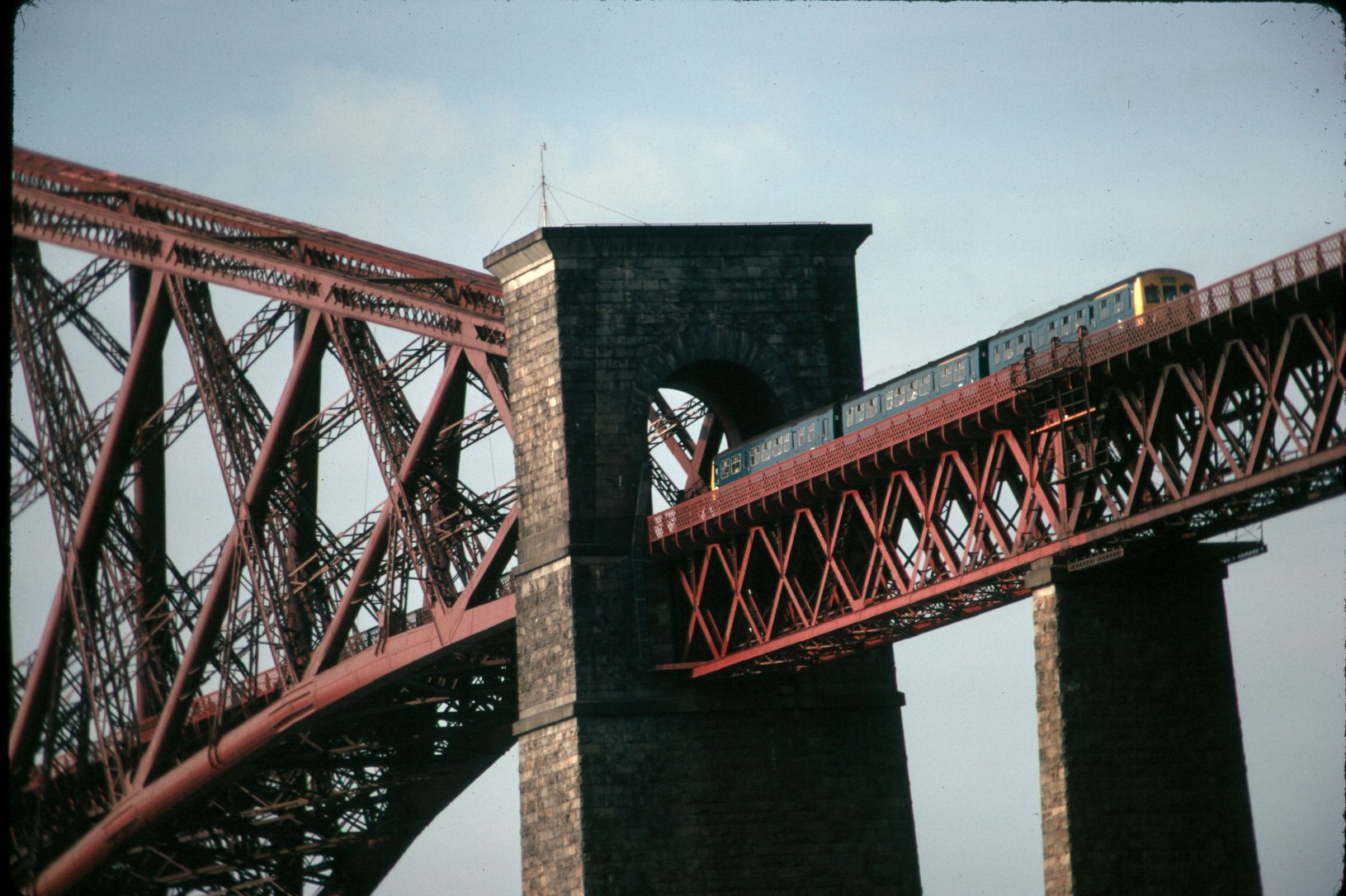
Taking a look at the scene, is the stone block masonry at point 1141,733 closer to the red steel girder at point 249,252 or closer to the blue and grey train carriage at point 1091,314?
the blue and grey train carriage at point 1091,314

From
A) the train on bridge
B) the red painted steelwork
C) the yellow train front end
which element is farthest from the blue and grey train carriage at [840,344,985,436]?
the red painted steelwork

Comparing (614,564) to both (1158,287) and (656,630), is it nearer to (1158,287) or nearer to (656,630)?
(656,630)

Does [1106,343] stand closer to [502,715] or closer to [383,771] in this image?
[502,715]

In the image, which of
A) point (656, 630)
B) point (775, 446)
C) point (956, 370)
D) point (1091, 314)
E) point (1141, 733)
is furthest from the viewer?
point (656, 630)

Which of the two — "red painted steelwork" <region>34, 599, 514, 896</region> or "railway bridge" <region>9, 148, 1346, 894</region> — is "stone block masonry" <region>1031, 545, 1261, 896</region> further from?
"red painted steelwork" <region>34, 599, 514, 896</region>

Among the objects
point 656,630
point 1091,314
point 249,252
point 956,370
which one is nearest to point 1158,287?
point 1091,314

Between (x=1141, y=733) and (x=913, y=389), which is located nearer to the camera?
(x=1141, y=733)
